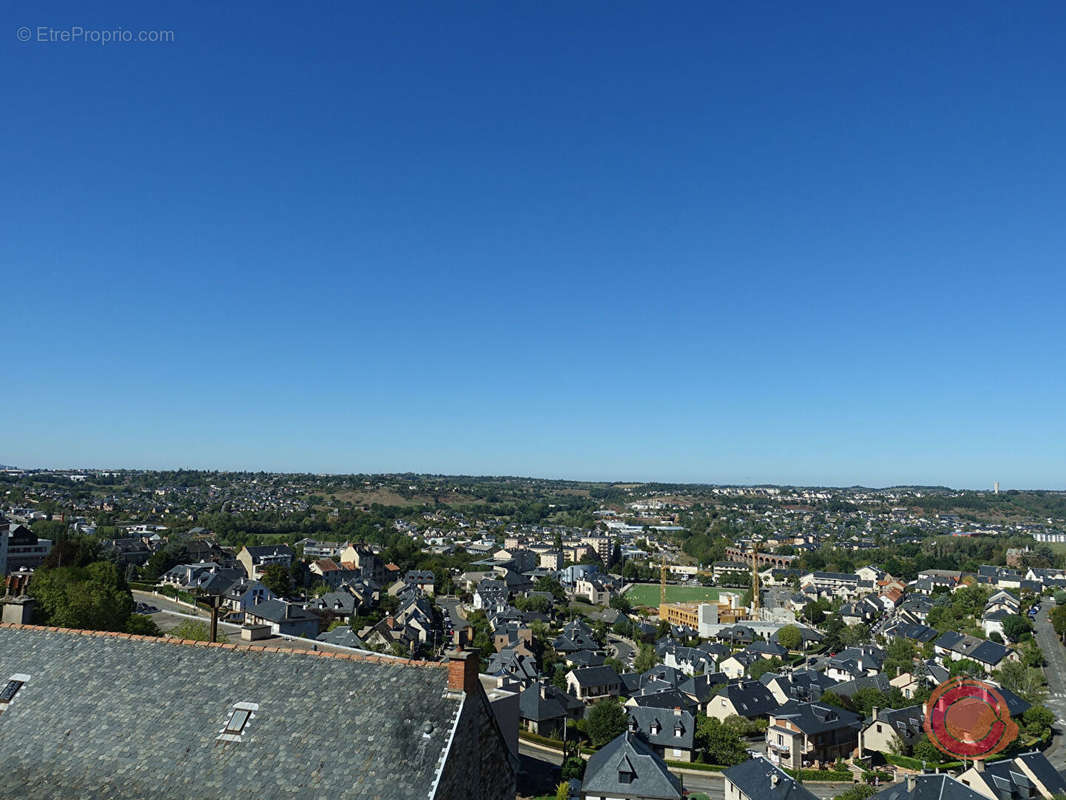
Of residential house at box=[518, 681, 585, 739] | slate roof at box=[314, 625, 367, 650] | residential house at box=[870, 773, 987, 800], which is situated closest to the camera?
residential house at box=[870, 773, 987, 800]

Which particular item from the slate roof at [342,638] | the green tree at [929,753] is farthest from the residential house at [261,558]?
the green tree at [929,753]

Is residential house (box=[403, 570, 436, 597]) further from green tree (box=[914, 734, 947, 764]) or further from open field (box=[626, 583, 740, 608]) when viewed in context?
green tree (box=[914, 734, 947, 764])

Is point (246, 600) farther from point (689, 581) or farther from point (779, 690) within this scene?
point (689, 581)

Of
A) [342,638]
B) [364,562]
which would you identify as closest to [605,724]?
[342,638]

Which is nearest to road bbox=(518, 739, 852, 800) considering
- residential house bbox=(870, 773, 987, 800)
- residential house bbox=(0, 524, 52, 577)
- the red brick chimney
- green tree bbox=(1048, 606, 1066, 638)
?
residential house bbox=(870, 773, 987, 800)

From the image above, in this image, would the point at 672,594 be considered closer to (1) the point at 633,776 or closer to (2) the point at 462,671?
(1) the point at 633,776

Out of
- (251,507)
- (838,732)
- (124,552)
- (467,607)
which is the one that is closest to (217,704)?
(838,732)
